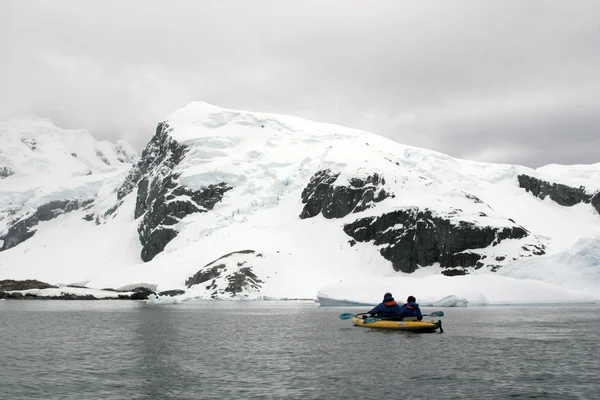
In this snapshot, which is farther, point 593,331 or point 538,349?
point 593,331

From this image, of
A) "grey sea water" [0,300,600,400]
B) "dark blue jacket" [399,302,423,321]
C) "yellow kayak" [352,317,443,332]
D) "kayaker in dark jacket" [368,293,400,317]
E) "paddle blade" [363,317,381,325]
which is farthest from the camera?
Answer: "paddle blade" [363,317,381,325]

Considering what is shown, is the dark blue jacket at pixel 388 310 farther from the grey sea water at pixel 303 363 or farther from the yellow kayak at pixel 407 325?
the grey sea water at pixel 303 363

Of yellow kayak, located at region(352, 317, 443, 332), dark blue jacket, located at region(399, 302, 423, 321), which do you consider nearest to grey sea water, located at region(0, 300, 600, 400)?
Result: yellow kayak, located at region(352, 317, 443, 332)

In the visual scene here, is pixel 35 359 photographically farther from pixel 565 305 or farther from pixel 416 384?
pixel 565 305

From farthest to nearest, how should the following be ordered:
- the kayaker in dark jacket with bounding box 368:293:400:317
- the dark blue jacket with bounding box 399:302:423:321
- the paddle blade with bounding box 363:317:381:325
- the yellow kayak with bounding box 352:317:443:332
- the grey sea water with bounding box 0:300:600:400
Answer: the paddle blade with bounding box 363:317:381:325
the kayaker in dark jacket with bounding box 368:293:400:317
the dark blue jacket with bounding box 399:302:423:321
the yellow kayak with bounding box 352:317:443:332
the grey sea water with bounding box 0:300:600:400

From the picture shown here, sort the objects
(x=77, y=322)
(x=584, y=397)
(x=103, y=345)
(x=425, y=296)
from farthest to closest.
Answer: (x=425, y=296)
(x=77, y=322)
(x=103, y=345)
(x=584, y=397)

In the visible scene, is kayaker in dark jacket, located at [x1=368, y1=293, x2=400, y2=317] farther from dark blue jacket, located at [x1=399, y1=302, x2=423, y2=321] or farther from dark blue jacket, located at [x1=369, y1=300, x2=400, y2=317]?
dark blue jacket, located at [x1=399, y1=302, x2=423, y2=321]

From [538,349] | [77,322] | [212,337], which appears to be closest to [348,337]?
[212,337]

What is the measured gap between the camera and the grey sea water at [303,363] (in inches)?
1346

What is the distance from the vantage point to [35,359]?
46.8m

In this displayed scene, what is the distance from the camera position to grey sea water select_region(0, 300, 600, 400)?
34188mm

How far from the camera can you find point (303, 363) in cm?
4438

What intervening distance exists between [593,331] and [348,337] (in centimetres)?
2528

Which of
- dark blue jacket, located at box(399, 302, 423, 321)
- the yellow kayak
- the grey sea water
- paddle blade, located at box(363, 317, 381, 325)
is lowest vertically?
the grey sea water
